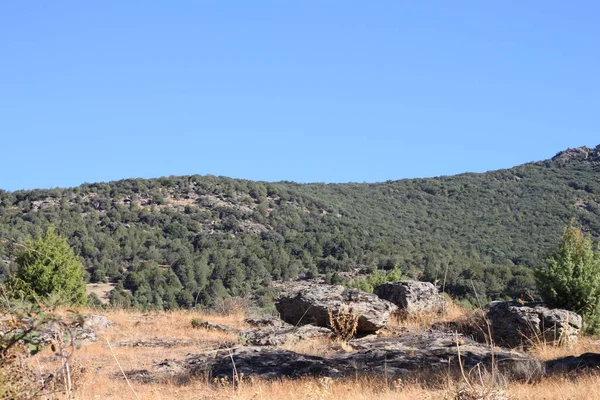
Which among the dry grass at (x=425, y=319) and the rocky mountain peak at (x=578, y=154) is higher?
the rocky mountain peak at (x=578, y=154)

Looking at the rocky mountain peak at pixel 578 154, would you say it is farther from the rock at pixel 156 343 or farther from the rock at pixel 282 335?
the rock at pixel 156 343

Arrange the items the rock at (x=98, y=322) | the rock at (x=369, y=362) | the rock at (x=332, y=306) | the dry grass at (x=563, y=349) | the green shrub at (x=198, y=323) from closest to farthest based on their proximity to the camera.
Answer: the rock at (x=369, y=362)
the dry grass at (x=563, y=349)
the rock at (x=332, y=306)
the rock at (x=98, y=322)
the green shrub at (x=198, y=323)

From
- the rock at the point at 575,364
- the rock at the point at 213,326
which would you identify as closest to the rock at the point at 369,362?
the rock at the point at 575,364

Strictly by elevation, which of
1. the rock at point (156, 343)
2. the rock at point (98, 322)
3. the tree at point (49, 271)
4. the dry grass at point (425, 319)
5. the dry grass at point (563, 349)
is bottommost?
the dry grass at point (563, 349)

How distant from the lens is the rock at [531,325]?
487 inches

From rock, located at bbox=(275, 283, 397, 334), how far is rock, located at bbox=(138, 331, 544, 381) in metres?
2.22

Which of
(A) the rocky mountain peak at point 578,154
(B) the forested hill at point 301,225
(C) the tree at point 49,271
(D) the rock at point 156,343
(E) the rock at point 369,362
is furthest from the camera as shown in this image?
(A) the rocky mountain peak at point 578,154

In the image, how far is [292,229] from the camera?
231 feet

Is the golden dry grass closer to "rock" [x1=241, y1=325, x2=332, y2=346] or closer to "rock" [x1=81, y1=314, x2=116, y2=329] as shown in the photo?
"rock" [x1=81, y1=314, x2=116, y2=329]

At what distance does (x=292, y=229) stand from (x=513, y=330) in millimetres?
57851

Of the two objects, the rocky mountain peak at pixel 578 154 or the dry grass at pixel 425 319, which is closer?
the dry grass at pixel 425 319

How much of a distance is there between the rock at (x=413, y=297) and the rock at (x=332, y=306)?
4.32ft

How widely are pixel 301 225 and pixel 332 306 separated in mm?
57481

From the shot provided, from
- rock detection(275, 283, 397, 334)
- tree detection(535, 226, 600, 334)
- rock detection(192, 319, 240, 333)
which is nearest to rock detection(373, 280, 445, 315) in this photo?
rock detection(275, 283, 397, 334)
